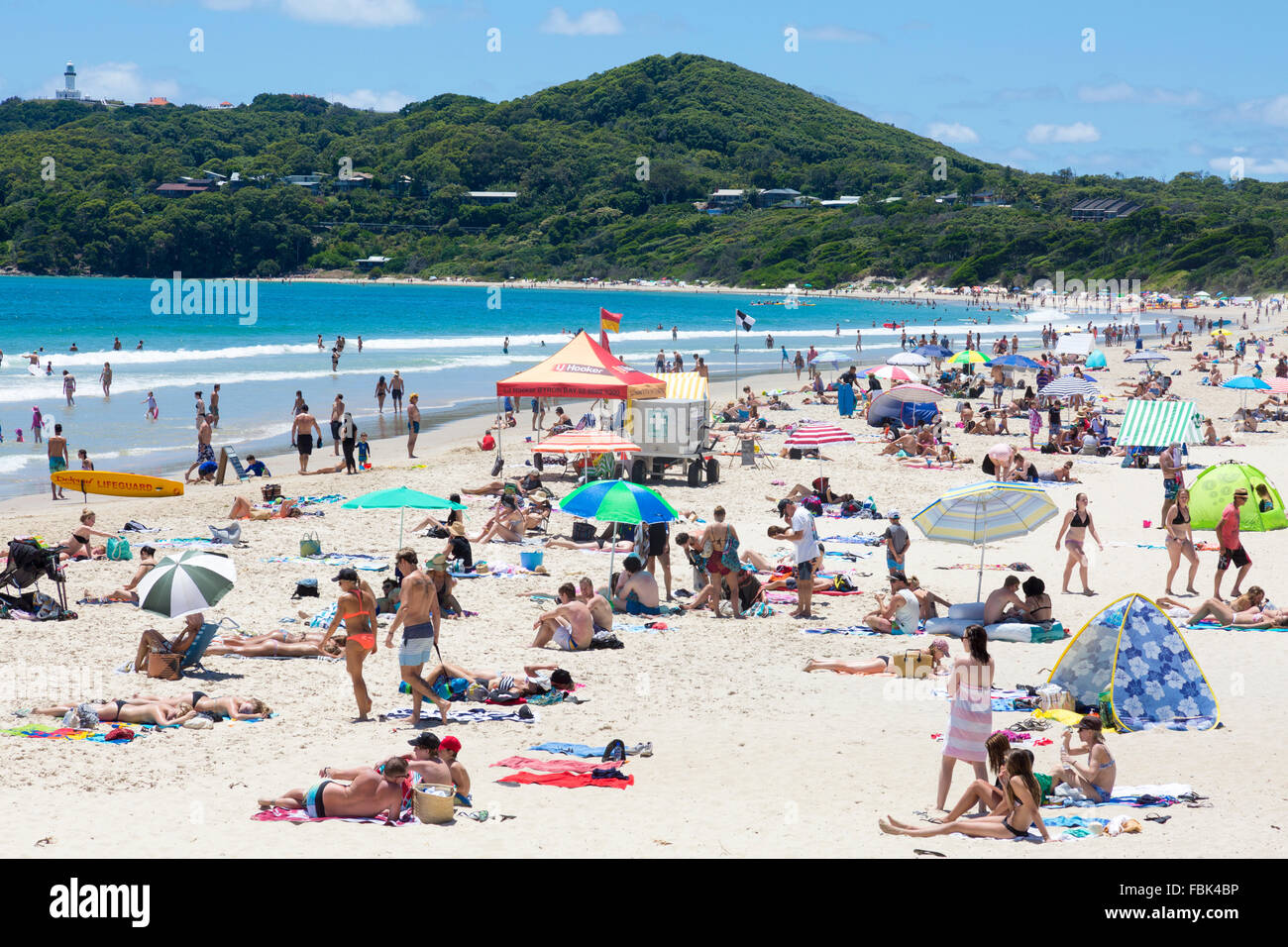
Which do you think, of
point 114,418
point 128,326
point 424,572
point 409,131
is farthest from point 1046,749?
point 409,131

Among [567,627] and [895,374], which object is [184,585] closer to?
[567,627]

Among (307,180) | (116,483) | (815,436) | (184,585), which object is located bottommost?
(116,483)

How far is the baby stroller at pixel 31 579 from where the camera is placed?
11.1 metres

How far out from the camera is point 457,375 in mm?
44469

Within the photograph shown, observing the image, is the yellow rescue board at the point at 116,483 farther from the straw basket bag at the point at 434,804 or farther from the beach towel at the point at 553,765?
the straw basket bag at the point at 434,804

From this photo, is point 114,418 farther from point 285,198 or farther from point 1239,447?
point 285,198

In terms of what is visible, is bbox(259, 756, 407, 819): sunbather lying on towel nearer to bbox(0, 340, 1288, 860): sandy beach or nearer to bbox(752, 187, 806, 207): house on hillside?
bbox(0, 340, 1288, 860): sandy beach

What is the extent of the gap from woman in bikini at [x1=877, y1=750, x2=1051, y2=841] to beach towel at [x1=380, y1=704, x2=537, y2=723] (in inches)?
125

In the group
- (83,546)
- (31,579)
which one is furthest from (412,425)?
(31,579)

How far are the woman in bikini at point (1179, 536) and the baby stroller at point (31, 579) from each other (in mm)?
10228

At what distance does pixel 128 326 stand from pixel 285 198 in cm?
9206

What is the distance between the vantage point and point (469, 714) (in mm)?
9102

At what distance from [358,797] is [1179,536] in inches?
344

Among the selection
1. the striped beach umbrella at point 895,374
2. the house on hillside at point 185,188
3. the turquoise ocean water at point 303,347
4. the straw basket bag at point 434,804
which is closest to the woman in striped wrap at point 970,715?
the straw basket bag at point 434,804
